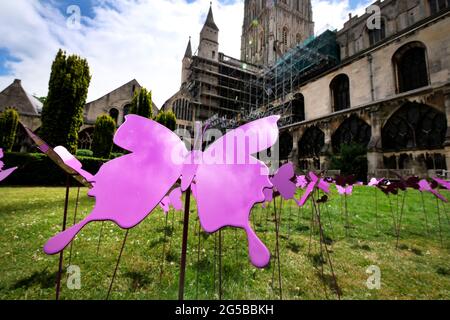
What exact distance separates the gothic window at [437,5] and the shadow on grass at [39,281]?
78.9ft

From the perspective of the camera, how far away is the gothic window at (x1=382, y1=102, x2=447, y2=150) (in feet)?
32.2

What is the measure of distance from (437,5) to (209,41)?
2266 cm

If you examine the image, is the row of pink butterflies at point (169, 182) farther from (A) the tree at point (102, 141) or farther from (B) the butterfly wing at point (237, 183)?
(A) the tree at point (102, 141)

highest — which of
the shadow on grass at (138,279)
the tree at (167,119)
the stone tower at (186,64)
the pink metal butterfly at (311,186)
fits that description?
the stone tower at (186,64)

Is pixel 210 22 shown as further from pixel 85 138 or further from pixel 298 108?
pixel 85 138

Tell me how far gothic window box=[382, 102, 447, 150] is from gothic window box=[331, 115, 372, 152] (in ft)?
3.46

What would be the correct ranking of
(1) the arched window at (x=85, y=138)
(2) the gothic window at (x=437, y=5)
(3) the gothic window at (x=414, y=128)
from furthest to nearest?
(1) the arched window at (x=85, y=138), (2) the gothic window at (x=437, y=5), (3) the gothic window at (x=414, y=128)

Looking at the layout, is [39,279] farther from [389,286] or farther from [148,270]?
[389,286]

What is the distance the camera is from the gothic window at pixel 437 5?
Result: 14.9 m

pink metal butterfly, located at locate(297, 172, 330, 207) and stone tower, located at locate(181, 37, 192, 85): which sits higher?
stone tower, located at locate(181, 37, 192, 85)

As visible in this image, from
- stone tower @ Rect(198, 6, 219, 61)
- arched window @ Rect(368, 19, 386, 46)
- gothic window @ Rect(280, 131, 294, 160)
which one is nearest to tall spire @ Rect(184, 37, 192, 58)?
stone tower @ Rect(198, 6, 219, 61)

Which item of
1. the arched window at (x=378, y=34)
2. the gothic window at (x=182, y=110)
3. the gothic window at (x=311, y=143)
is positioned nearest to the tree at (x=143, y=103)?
the gothic window at (x=182, y=110)

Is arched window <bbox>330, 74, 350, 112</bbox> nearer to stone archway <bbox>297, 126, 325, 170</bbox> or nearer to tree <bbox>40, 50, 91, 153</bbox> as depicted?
stone archway <bbox>297, 126, 325, 170</bbox>
